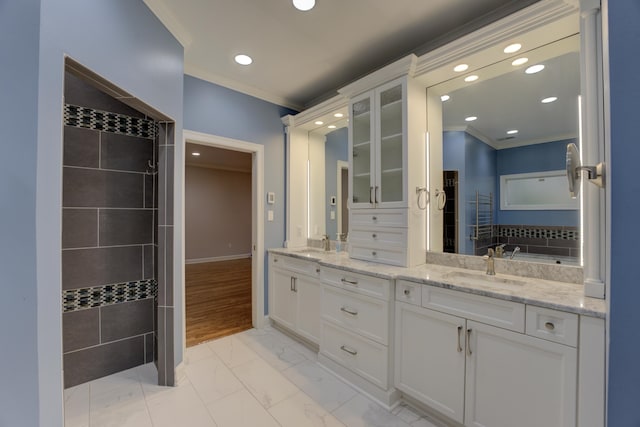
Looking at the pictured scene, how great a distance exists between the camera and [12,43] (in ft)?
2.66

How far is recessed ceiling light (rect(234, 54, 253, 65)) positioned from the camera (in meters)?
2.39

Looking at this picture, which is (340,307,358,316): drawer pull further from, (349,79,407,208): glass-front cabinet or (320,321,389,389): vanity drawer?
(349,79,407,208): glass-front cabinet

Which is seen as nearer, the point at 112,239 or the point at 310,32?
the point at 310,32

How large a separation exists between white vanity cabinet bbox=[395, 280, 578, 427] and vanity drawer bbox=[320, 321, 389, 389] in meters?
0.11

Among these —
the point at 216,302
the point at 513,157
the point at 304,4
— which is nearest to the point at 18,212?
the point at 304,4

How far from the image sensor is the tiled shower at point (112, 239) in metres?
2.02

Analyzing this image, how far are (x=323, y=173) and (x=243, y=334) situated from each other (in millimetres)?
2159

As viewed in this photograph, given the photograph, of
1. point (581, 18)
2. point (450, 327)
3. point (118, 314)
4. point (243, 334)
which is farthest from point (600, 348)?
point (118, 314)

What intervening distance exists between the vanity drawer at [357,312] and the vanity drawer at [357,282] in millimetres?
42

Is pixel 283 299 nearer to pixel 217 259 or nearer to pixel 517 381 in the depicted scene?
pixel 517 381

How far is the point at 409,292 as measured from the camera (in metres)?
1.77

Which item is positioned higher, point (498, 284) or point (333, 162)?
point (333, 162)

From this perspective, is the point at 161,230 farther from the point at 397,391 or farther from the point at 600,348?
the point at 600,348

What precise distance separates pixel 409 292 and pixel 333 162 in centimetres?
196
